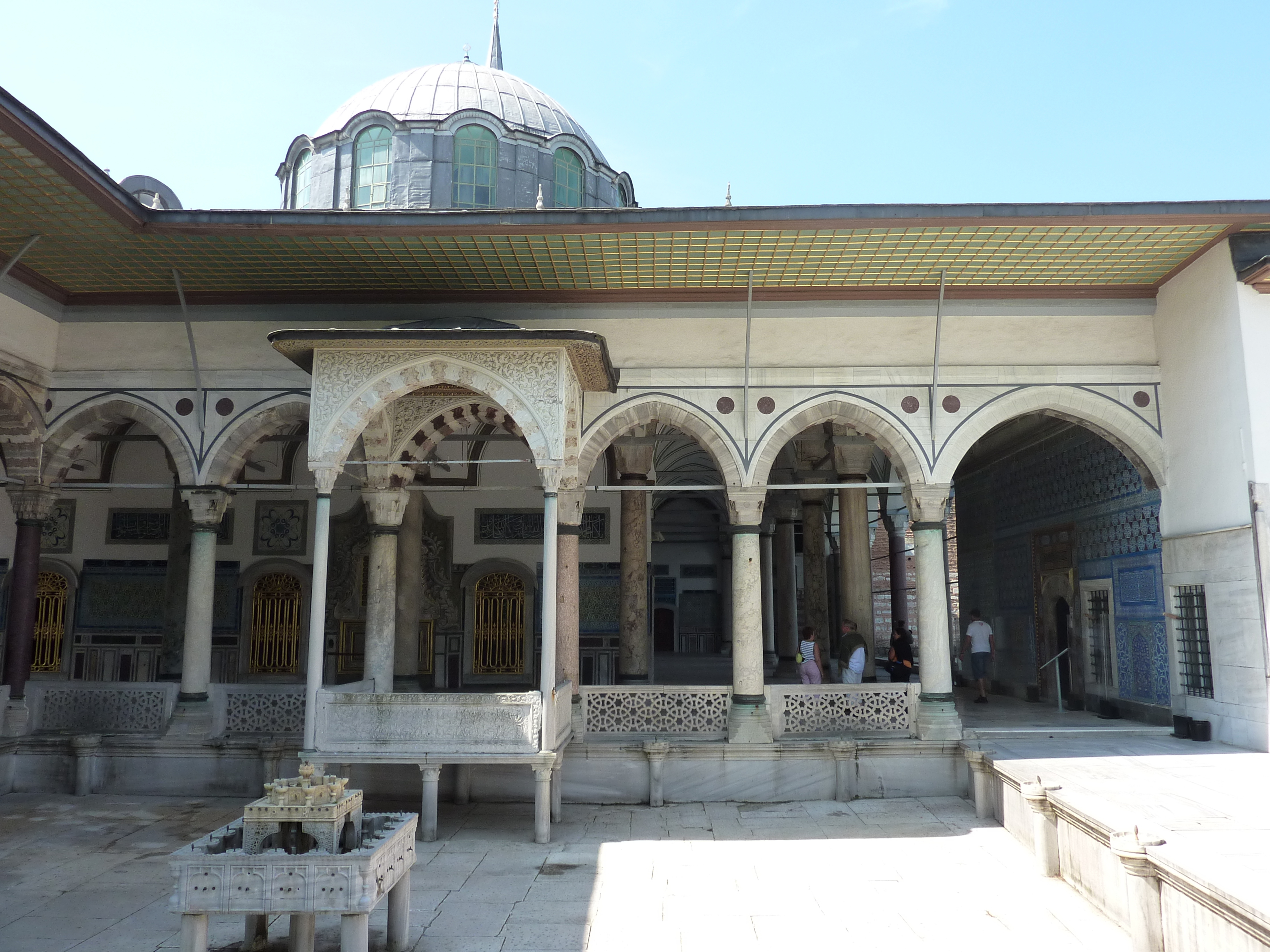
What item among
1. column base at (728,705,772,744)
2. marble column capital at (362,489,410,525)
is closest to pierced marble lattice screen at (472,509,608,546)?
marble column capital at (362,489,410,525)

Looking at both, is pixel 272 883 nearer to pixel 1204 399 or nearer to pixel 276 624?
pixel 1204 399

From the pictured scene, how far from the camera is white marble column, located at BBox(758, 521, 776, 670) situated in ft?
47.2

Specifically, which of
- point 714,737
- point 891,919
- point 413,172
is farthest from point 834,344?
point 413,172

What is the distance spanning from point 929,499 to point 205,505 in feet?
19.9

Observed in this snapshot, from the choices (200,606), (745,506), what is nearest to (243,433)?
(200,606)

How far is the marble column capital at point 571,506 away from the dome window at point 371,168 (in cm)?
490

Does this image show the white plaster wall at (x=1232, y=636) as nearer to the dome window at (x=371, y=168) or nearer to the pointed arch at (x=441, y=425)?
the pointed arch at (x=441, y=425)

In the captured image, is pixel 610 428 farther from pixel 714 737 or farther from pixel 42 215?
pixel 42 215

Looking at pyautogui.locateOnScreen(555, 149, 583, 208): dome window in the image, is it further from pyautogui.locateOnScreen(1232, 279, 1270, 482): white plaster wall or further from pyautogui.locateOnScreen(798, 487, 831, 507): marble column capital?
pyautogui.locateOnScreen(1232, 279, 1270, 482): white plaster wall

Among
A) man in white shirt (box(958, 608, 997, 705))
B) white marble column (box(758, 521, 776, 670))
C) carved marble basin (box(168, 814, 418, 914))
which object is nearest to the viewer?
carved marble basin (box(168, 814, 418, 914))

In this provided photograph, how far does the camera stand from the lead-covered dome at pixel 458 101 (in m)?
11.6

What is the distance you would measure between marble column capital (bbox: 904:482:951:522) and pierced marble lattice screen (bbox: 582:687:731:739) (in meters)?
2.16

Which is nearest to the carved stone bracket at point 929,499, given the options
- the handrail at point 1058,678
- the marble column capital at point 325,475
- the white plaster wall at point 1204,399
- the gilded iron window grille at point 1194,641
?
the white plaster wall at point 1204,399

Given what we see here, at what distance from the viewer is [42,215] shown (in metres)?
6.52
